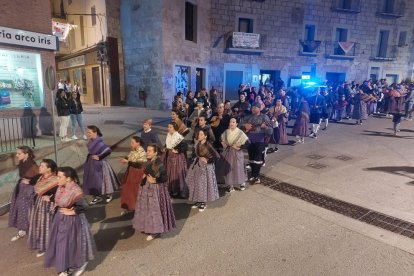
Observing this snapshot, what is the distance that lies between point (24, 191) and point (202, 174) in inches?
115

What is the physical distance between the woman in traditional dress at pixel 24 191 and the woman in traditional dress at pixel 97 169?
4.03ft

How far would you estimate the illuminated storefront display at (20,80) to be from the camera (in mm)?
9617

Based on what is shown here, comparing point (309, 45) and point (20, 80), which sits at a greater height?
point (309, 45)

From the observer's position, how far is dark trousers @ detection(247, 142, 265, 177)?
7035mm

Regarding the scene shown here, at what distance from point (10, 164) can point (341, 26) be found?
25572 millimetres

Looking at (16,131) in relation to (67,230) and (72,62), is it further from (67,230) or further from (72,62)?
(72,62)

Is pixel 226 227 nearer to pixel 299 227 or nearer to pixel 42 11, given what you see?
pixel 299 227

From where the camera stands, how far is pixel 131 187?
5344 mm

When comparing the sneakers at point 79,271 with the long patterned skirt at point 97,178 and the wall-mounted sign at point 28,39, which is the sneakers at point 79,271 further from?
the wall-mounted sign at point 28,39

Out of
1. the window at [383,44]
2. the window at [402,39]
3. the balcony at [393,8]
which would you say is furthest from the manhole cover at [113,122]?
the window at [402,39]

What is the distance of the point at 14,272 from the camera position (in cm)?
384

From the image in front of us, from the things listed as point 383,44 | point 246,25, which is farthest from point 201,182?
point 383,44

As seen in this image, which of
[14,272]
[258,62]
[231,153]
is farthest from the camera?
[258,62]

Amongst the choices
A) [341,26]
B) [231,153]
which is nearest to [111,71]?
[231,153]
